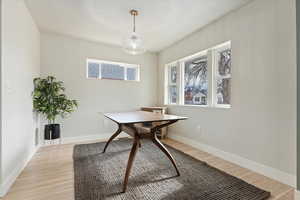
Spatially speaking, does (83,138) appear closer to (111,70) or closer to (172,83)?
(111,70)

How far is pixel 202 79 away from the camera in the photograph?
2982 mm

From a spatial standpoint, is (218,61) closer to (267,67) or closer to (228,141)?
(267,67)

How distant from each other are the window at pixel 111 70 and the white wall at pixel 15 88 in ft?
4.02

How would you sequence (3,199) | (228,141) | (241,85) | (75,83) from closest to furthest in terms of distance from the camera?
(3,199)
(241,85)
(228,141)
(75,83)

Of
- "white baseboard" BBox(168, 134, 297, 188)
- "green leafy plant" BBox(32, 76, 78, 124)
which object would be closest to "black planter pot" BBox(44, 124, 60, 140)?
"green leafy plant" BBox(32, 76, 78, 124)

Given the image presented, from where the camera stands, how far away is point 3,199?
143cm

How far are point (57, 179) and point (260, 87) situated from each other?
9.07ft

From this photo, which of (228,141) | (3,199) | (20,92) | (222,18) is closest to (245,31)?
(222,18)

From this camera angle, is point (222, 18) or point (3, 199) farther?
point (222, 18)

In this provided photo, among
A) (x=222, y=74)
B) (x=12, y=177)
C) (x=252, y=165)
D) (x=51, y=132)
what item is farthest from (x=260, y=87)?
(x=51, y=132)

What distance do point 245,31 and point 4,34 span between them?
294 cm

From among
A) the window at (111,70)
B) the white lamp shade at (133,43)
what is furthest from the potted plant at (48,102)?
the white lamp shade at (133,43)

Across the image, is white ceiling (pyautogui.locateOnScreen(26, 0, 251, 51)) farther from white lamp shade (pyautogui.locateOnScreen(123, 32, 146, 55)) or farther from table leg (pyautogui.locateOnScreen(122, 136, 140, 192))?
table leg (pyautogui.locateOnScreen(122, 136, 140, 192))

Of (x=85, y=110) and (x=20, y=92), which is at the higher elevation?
(x=20, y=92)
